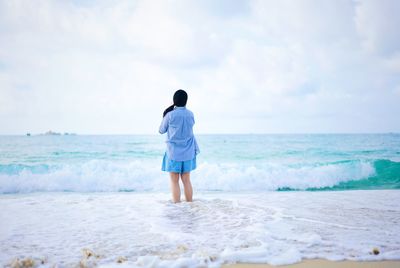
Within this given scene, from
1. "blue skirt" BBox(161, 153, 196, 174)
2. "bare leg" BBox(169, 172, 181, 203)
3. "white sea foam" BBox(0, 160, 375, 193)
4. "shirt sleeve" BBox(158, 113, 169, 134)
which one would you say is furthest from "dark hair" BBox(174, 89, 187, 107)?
"white sea foam" BBox(0, 160, 375, 193)

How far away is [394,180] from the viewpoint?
11719mm

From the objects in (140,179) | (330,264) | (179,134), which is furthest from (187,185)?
(140,179)

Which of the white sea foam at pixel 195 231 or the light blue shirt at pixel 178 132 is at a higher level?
the light blue shirt at pixel 178 132

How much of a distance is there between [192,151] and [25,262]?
140 inches

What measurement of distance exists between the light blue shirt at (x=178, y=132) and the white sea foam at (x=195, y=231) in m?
1.00

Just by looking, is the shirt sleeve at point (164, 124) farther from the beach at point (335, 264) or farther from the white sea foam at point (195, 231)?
the beach at point (335, 264)

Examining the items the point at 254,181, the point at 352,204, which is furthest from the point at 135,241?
the point at 254,181

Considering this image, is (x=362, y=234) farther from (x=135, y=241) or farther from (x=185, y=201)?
(x=185, y=201)

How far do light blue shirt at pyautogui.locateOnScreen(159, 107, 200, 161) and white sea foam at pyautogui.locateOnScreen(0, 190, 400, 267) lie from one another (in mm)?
1003

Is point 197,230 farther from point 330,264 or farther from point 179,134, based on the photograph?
point 179,134

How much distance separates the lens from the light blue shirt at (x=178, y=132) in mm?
5852

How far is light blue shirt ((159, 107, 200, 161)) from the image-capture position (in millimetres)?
5852

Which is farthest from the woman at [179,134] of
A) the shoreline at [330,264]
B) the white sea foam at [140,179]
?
the white sea foam at [140,179]

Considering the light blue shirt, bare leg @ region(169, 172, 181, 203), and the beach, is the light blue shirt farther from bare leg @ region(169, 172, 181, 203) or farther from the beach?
the beach
